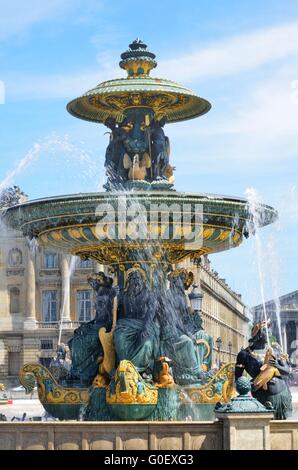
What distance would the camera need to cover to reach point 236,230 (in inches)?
542

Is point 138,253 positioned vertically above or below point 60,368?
above

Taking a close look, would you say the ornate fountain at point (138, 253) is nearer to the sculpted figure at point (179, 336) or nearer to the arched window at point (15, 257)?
the sculpted figure at point (179, 336)

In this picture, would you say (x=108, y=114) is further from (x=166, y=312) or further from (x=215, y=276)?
(x=215, y=276)

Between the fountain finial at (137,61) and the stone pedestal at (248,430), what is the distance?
19.7 ft

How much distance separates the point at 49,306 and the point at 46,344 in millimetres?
3032

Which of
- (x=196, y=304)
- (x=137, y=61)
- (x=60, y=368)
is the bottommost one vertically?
(x=60, y=368)

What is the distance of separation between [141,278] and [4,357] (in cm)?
6015

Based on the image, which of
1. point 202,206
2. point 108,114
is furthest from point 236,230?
point 108,114

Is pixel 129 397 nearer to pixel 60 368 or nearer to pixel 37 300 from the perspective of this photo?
pixel 60 368

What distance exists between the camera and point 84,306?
236 feet

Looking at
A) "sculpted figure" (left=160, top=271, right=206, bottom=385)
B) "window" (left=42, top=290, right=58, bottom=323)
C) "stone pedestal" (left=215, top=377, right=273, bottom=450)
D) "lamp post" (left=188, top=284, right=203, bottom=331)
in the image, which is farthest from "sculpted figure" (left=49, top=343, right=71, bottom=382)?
"window" (left=42, top=290, right=58, bottom=323)

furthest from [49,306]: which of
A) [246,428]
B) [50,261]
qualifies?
[246,428]

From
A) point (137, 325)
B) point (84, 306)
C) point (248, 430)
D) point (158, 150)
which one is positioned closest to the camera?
point (248, 430)
